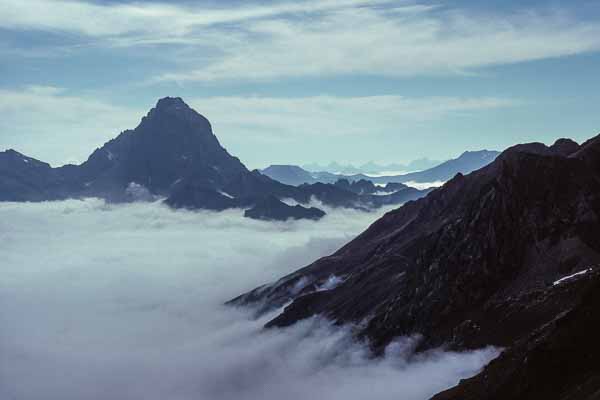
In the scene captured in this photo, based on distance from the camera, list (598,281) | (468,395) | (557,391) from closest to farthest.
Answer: (557,391), (598,281), (468,395)

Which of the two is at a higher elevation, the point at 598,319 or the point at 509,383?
the point at 598,319

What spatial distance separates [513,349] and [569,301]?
A: 39505 mm

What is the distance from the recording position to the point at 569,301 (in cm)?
18725

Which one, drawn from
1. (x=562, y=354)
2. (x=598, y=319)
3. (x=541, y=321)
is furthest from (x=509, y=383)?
(x=541, y=321)

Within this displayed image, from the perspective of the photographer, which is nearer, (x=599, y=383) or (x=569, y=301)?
(x=599, y=383)

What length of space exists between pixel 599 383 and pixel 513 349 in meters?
42.1

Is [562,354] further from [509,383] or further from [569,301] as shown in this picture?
[569,301]

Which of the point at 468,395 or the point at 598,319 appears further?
the point at 468,395

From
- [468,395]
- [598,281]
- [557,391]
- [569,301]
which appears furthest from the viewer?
[569,301]

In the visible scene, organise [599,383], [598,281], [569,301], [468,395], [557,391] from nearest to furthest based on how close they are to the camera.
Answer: [599,383] → [557,391] → [598,281] → [468,395] → [569,301]

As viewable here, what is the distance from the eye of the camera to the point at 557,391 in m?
130

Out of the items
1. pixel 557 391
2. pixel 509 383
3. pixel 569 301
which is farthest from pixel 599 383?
pixel 569 301

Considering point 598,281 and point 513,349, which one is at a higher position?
point 598,281

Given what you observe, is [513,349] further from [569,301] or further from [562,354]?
[569,301]
